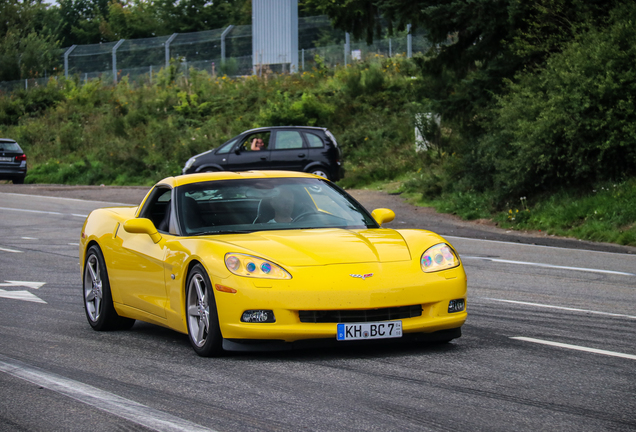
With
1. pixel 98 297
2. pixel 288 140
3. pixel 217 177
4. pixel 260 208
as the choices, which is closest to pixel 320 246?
pixel 260 208

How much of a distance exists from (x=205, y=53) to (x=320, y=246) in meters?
39.5

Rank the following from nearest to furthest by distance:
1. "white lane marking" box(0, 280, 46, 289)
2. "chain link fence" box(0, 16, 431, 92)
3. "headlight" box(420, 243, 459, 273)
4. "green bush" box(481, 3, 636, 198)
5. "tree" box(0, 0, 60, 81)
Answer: "headlight" box(420, 243, 459, 273) < "white lane marking" box(0, 280, 46, 289) < "green bush" box(481, 3, 636, 198) < "chain link fence" box(0, 16, 431, 92) < "tree" box(0, 0, 60, 81)

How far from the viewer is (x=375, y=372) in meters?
5.73

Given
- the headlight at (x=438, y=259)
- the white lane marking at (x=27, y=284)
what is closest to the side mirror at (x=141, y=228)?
the headlight at (x=438, y=259)

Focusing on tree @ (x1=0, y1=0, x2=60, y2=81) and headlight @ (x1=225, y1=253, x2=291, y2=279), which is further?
tree @ (x1=0, y1=0, x2=60, y2=81)

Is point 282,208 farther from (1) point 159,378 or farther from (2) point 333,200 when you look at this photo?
(1) point 159,378

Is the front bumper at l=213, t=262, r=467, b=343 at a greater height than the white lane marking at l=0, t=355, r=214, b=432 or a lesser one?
greater

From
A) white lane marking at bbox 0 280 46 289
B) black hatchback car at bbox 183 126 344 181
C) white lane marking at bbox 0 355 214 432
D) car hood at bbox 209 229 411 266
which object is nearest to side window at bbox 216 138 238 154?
black hatchback car at bbox 183 126 344 181

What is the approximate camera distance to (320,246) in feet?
21.3

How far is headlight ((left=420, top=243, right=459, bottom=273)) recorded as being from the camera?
6484mm

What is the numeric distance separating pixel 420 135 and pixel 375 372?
71.6 feet

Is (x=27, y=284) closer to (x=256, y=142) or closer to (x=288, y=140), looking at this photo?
(x=288, y=140)

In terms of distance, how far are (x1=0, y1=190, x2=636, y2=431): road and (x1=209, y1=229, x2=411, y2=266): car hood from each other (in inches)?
26.0

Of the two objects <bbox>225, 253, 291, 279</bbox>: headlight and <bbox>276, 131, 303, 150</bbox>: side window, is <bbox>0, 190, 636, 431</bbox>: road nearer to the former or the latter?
<bbox>225, 253, 291, 279</bbox>: headlight
